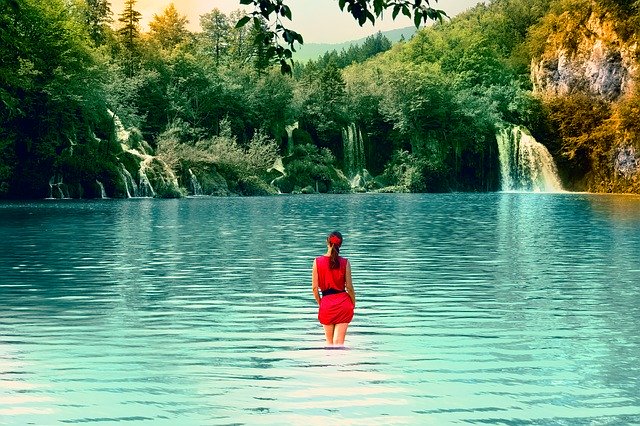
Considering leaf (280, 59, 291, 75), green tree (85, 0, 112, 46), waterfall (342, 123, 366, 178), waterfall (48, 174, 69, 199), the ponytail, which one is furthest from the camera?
green tree (85, 0, 112, 46)

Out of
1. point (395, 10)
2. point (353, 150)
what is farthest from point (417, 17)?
point (353, 150)

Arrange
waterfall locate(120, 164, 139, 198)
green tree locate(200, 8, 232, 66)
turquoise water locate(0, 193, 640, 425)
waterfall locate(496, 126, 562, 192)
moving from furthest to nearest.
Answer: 1. green tree locate(200, 8, 232, 66)
2. waterfall locate(496, 126, 562, 192)
3. waterfall locate(120, 164, 139, 198)
4. turquoise water locate(0, 193, 640, 425)

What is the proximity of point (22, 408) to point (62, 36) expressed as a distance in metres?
77.5

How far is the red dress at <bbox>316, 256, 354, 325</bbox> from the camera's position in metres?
14.1

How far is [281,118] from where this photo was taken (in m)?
118

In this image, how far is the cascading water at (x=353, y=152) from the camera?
119250mm

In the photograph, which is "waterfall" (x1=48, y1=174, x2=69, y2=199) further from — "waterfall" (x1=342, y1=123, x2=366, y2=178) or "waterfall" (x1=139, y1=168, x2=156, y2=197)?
"waterfall" (x1=342, y1=123, x2=366, y2=178)

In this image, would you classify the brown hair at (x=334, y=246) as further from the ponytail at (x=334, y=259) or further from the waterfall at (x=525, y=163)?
the waterfall at (x=525, y=163)

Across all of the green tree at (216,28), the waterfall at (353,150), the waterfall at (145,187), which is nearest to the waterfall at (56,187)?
the waterfall at (145,187)

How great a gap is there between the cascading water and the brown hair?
4112 inches

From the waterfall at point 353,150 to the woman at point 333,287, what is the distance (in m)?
105

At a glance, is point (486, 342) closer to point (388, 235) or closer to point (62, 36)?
point (388, 235)

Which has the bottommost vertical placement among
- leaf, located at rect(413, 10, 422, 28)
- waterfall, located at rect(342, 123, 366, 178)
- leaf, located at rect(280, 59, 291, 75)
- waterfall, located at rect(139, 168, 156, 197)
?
waterfall, located at rect(139, 168, 156, 197)

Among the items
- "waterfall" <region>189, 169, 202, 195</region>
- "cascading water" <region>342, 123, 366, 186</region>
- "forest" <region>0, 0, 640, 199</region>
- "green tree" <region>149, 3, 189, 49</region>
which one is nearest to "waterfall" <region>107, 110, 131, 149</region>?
"forest" <region>0, 0, 640, 199</region>
